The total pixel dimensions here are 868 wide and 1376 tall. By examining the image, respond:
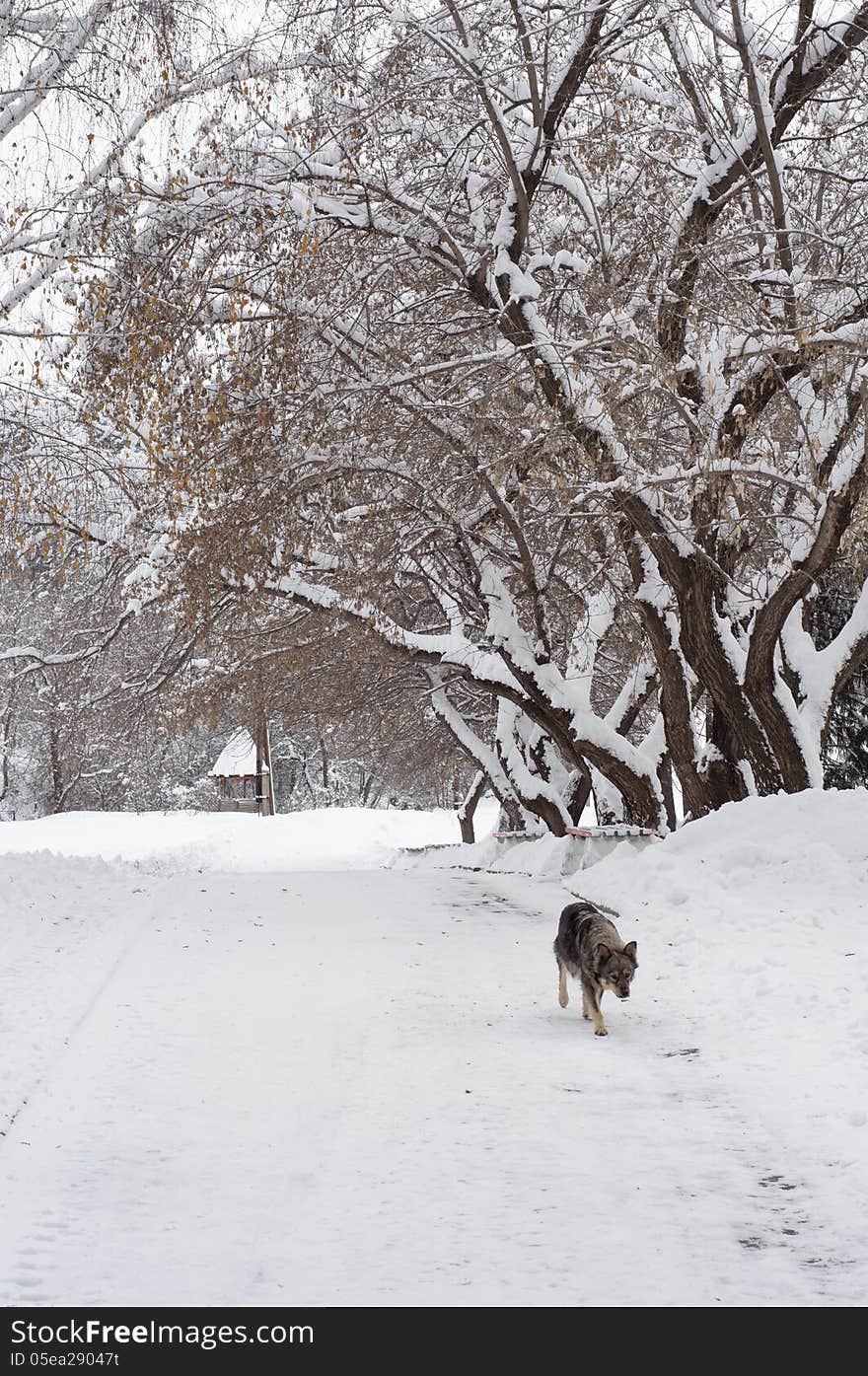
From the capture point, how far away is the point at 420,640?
780 inches

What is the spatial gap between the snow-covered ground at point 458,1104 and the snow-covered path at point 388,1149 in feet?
0.06

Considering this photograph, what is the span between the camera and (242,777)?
63031mm

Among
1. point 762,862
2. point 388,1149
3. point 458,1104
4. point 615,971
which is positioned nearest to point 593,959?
point 615,971

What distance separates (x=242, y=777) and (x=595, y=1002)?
55678 mm

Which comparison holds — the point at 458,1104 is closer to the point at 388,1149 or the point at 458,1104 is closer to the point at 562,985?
the point at 388,1149

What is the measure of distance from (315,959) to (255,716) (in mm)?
15296

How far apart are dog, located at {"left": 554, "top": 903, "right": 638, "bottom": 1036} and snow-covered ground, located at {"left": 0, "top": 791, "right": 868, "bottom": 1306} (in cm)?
22

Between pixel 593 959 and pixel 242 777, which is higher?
pixel 242 777

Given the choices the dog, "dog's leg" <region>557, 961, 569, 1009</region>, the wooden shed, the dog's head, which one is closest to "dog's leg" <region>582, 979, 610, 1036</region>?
the dog

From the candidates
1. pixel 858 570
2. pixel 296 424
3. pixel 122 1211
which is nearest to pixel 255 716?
pixel 296 424

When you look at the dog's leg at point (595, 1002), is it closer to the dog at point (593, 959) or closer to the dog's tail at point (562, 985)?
the dog at point (593, 959)

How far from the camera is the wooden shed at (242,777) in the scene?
5656 cm

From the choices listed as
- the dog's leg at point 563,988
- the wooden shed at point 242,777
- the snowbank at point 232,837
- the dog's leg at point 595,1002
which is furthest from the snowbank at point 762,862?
the wooden shed at point 242,777

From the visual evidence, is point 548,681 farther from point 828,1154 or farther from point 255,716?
point 828,1154
